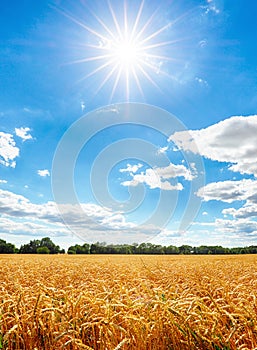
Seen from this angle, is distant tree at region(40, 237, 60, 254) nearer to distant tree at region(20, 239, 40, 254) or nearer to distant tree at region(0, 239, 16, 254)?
distant tree at region(20, 239, 40, 254)

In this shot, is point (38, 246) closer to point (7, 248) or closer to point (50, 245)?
point (50, 245)

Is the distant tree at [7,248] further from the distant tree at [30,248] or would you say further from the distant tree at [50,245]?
the distant tree at [50,245]

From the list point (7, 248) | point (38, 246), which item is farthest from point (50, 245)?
point (7, 248)

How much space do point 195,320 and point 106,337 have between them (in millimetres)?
1164

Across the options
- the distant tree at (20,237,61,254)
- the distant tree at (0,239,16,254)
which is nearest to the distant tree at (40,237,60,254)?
the distant tree at (20,237,61,254)

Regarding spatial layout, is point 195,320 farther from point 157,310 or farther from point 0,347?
point 0,347

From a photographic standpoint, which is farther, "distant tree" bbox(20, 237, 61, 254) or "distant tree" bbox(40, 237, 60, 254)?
"distant tree" bbox(40, 237, 60, 254)

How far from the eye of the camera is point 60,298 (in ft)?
17.1

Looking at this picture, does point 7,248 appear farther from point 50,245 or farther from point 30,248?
point 50,245

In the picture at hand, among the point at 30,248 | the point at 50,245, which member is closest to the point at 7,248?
the point at 30,248

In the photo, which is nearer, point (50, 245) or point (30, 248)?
point (30, 248)

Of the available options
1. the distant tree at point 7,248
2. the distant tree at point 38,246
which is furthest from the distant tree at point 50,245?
the distant tree at point 7,248

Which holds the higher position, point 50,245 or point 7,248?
point 50,245

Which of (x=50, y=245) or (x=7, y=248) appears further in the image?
(x=50, y=245)
